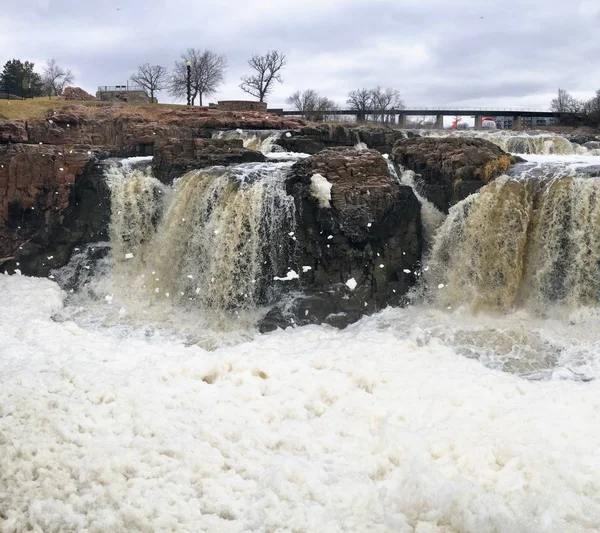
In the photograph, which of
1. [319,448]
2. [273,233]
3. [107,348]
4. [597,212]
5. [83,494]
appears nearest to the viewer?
[83,494]

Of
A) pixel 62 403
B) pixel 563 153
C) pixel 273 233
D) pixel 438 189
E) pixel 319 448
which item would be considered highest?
pixel 563 153

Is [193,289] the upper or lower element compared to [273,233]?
lower

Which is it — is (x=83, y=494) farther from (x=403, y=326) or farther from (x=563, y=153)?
(x=563, y=153)

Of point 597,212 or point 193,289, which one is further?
point 193,289

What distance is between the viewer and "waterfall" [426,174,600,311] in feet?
33.2

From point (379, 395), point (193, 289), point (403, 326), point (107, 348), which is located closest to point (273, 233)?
point (193, 289)

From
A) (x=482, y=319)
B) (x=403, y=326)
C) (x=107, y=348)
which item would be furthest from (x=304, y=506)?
(x=482, y=319)

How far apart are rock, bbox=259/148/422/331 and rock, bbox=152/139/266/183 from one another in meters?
3.17

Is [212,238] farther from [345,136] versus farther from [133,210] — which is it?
[345,136]

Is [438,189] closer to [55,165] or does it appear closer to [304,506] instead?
[304,506]

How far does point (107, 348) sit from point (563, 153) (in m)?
18.0

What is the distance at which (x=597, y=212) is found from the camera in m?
10.0

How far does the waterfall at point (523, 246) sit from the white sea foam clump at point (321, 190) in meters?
2.64

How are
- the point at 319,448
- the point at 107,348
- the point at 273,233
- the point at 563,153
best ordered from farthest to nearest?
the point at 563,153 → the point at 273,233 → the point at 107,348 → the point at 319,448
